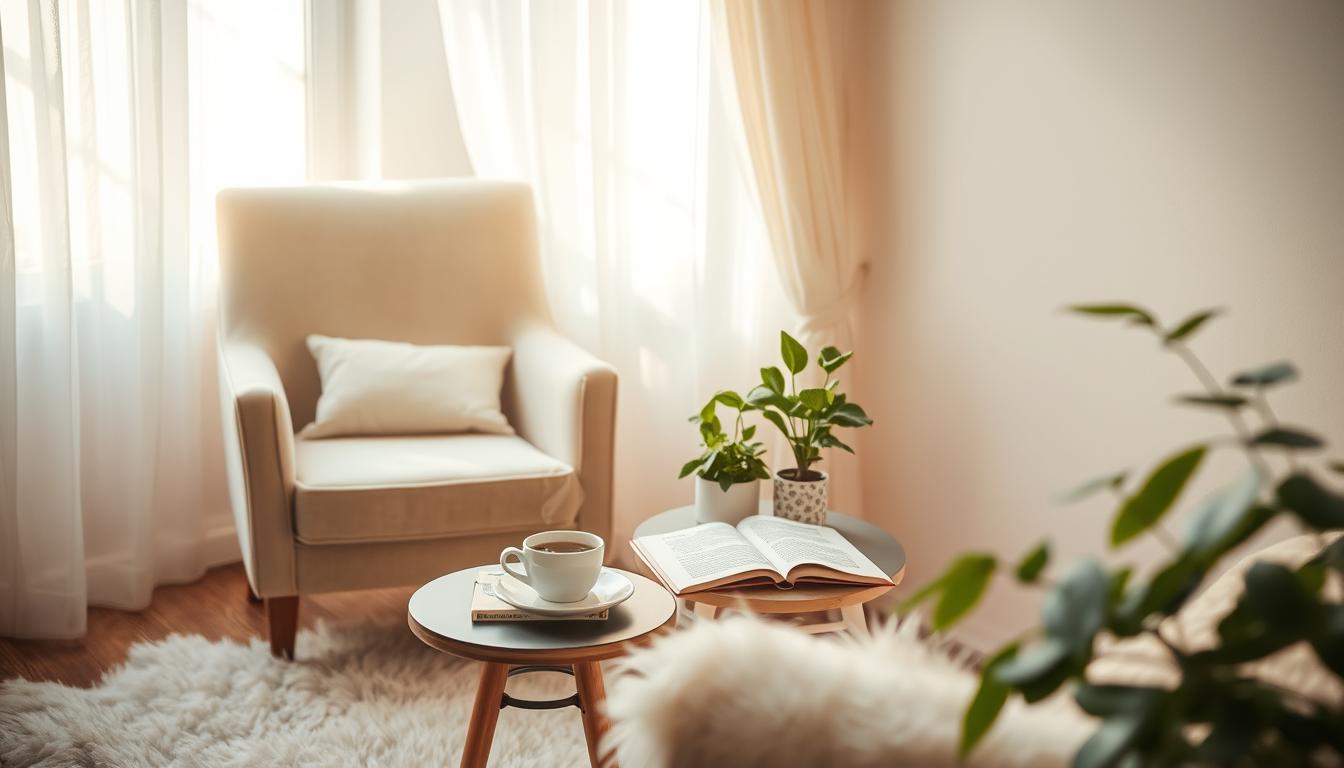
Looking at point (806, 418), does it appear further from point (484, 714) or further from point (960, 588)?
point (960, 588)

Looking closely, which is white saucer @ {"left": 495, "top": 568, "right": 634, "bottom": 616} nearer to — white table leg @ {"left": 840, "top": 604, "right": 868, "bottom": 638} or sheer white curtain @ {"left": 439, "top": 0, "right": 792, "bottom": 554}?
white table leg @ {"left": 840, "top": 604, "right": 868, "bottom": 638}

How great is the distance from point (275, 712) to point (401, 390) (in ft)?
2.37

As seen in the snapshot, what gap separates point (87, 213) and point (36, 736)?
1116 millimetres

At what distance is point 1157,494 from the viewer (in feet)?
2.01

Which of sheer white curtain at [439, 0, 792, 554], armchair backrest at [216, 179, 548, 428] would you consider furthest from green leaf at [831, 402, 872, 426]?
armchair backrest at [216, 179, 548, 428]

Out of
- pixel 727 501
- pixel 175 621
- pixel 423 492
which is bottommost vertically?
pixel 175 621

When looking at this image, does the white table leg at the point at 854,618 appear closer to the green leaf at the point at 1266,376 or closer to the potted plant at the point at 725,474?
the potted plant at the point at 725,474

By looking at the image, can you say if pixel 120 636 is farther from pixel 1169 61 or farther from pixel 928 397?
pixel 1169 61

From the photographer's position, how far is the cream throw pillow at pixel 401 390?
2.42 meters

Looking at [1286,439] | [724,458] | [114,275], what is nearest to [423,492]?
[724,458]

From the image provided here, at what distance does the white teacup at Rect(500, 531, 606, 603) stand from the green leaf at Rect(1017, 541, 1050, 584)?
0.93 m

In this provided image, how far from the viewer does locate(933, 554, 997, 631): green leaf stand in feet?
2.02

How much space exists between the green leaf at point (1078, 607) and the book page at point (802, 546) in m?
1.02

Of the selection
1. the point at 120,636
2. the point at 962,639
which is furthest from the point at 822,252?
the point at 120,636
